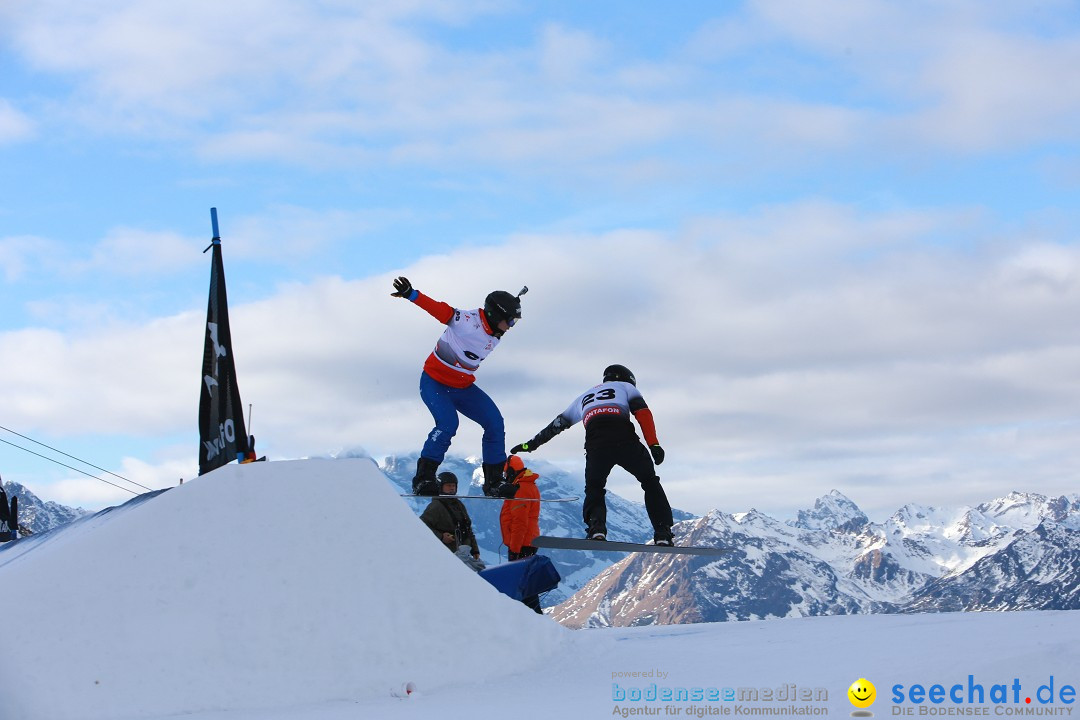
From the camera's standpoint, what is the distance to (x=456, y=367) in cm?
1343

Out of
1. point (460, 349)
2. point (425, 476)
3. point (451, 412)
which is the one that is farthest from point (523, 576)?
point (460, 349)

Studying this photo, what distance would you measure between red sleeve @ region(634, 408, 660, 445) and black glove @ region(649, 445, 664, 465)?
57 millimetres

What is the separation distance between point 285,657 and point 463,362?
599 centimetres

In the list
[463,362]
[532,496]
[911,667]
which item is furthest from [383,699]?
[532,496]

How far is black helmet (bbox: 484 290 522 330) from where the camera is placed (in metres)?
13.6

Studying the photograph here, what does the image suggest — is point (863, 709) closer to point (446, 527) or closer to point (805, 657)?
point (805, 657)

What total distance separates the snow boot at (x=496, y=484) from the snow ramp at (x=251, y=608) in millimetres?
4897

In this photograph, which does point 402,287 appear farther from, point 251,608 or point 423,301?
point 251,608

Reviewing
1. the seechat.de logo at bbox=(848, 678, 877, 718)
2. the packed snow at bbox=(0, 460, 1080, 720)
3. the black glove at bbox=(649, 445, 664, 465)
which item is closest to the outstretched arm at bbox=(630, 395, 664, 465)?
the black glove at bbox=(649, 445, 664, 465)

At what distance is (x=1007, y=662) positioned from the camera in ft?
23.0

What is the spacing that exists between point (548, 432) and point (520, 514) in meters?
1.46

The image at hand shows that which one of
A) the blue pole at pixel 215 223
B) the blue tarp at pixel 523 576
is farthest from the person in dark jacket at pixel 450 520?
the blue pole at pixel 215 223

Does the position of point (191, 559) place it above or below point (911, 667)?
above

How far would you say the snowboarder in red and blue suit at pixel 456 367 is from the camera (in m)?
13.4
